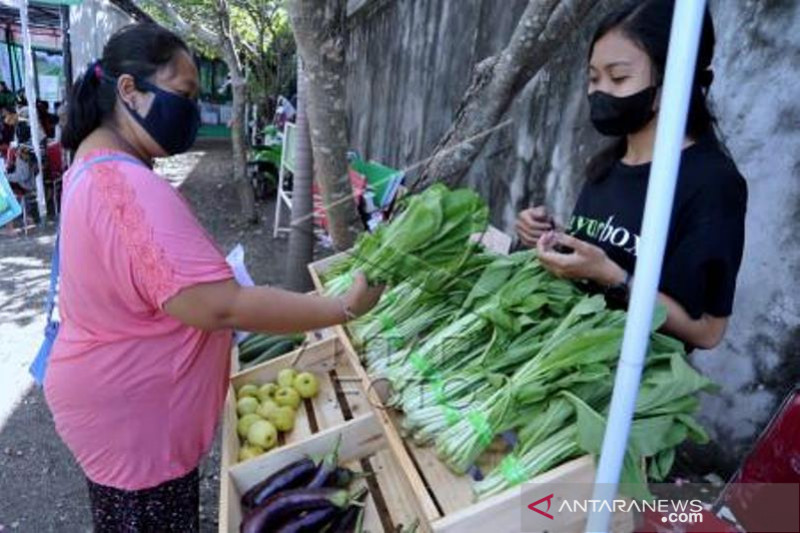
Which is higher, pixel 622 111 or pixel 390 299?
pixel 622 111

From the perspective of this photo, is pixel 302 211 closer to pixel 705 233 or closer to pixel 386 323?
pixel 386 323

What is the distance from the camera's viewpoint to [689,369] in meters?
1.38

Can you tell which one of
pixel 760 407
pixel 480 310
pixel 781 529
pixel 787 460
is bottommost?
pixel 760 407

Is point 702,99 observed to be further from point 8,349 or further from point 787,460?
point 8,349

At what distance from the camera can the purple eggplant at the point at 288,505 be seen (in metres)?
1.98

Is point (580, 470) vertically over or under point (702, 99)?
under

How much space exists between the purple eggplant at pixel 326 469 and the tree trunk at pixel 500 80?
1298mm

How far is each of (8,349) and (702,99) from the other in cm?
541

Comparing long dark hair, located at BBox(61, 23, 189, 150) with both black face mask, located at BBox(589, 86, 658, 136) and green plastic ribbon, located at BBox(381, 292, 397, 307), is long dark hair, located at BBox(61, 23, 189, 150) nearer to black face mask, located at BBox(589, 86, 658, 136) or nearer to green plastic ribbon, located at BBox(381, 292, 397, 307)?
green plastic ribbon, located at BBox(381, 292, 397, 307)

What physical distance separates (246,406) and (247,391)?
16 cm

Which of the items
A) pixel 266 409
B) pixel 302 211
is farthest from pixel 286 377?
pixel 302 211

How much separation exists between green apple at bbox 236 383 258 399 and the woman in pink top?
70 centimetres

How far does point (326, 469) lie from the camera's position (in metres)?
2.15

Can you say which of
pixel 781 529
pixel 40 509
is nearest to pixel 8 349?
pixel 40 509
